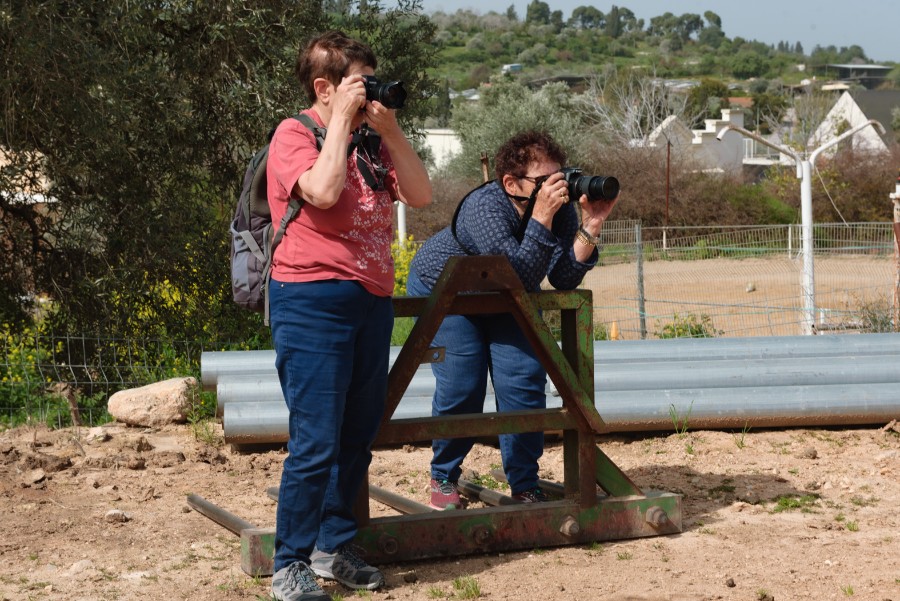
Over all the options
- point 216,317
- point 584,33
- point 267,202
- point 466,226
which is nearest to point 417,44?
point 216,317

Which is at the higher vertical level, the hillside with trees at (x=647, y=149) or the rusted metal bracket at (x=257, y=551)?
the hillside with trees at (x=647, y=149)

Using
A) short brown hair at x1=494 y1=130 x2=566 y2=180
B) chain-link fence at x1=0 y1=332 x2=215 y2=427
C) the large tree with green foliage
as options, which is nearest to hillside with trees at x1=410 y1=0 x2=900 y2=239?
short brown hair at x1=494 y1=130 x2=566 y2=180

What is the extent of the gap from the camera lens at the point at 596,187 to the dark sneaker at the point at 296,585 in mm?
1690

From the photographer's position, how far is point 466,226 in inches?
181

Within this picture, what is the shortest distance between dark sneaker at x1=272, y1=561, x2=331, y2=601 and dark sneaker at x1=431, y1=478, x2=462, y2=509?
1.23m

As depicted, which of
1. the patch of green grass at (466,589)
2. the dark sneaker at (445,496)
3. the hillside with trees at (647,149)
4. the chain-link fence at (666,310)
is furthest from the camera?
the hillside with trees at (647,149)

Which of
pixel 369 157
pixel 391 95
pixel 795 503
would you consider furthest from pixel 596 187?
pixel 795 503

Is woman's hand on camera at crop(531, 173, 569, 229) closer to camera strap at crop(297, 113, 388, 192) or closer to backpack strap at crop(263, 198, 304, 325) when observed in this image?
camera strap at crop(297, 113, 388, 192)

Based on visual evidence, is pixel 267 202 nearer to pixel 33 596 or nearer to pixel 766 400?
pixel 33 596

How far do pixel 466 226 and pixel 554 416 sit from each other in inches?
33.0

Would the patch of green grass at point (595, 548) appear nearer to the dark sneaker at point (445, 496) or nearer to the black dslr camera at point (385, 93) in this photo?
the dark sneaker at point (445, 496)

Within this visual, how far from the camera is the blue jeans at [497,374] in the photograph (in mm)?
4688

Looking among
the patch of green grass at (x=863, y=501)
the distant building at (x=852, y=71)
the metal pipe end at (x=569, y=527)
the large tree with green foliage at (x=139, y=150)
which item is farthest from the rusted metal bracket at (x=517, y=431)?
the distant building at (x=852, y=71)

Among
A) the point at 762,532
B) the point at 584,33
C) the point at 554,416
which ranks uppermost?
the point at 584,33
